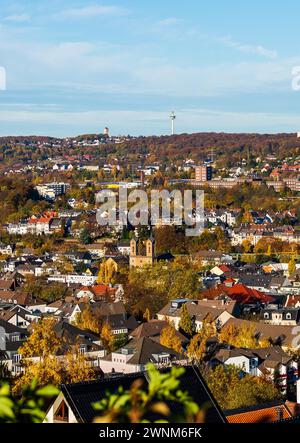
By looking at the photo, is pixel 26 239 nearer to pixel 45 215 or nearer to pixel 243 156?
pixel 45 215

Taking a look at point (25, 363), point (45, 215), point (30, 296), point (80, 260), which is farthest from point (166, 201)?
point (25, 363)

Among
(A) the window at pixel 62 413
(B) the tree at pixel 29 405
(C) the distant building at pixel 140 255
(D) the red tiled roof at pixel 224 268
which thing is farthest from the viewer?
(C) the distant building at pixel 140 255

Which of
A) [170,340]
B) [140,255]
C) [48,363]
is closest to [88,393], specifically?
[48,363]

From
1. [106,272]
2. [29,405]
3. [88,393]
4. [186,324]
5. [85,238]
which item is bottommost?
[85,238]

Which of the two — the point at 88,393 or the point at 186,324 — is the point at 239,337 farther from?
the point at 88,393

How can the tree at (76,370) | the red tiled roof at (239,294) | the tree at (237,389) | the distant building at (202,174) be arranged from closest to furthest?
the tree at (237,389), the tree at (76,370), the red tiled roof at (239,294), the distant building at (202,174)

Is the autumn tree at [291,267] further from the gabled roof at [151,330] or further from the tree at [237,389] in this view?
the tree at [237,389]

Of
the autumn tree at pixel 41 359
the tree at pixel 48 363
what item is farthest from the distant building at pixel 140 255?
the tree at pixel 48 363

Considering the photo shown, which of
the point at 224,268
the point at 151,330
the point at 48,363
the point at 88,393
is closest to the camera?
the point at 88,393
